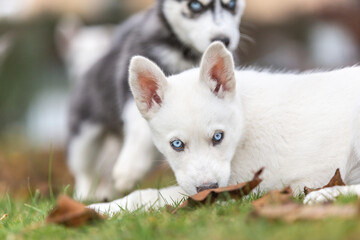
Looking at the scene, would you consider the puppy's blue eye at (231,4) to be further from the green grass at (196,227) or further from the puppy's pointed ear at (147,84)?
the green grass at (196,227)

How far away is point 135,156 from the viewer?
14.9ft

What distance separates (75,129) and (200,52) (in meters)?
1.93

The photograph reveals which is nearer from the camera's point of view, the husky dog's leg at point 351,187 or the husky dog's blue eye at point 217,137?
the husky dog's leg at point 351,187

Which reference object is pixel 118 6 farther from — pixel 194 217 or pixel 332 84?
pixel 194 217

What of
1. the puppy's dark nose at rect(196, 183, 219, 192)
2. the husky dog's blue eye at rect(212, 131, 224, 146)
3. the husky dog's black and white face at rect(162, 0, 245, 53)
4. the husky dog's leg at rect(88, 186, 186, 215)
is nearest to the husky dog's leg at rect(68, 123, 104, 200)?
the husky dog's black and white face at rect(162, 0, 245, 53)

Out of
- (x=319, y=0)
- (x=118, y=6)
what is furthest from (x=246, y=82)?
(x=118, y=6)

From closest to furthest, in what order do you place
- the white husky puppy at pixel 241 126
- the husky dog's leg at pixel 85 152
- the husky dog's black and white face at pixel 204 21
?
the white husky puppy at pixel 241 126 < the husky dog's black and white face at pixel 204 21 < the husky dog's leg at pixel 85 152

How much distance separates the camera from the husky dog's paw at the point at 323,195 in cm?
271

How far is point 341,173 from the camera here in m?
3.25

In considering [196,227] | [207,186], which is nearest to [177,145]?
[207,186]

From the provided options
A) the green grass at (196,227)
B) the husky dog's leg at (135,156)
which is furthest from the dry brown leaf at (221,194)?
the husky dog's leg at (135,156)

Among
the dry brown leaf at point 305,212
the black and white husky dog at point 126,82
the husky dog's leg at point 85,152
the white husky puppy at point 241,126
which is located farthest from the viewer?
the husky dog's leg at point 85,152

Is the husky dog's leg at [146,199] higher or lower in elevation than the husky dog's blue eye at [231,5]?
lower

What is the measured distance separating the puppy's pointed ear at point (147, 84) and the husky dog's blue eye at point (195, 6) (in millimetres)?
1388
